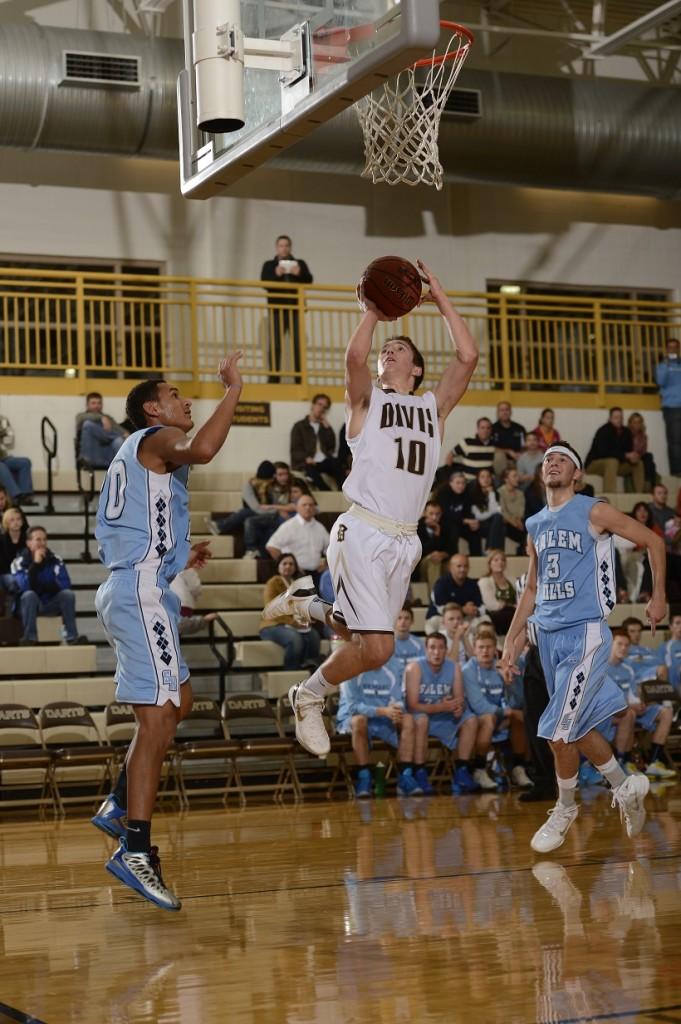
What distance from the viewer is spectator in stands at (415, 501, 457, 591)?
14.6m

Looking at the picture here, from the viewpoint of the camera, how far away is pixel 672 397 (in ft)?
61.1

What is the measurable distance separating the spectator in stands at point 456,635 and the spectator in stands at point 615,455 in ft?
19.1

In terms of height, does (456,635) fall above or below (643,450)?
below

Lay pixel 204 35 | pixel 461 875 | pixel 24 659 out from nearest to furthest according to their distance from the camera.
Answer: pixel 461 875
pixel 204 35
pixel 24 659

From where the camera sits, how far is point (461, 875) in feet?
20.0

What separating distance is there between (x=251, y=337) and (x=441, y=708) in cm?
826

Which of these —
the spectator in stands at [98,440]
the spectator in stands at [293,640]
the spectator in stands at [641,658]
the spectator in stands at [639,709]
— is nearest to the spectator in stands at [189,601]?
the spectator in stands at [293,640]

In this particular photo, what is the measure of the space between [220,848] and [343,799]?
147 inches

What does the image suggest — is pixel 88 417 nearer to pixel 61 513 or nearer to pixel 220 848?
pixel 61 513

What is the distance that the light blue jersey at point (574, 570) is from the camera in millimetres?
6984

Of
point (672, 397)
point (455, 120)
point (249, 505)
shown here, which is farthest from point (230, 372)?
point (672, 397)

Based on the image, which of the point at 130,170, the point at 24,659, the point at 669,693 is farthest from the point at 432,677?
the point at 130,170

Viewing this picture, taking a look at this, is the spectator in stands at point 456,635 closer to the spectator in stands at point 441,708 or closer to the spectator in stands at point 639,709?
the spectator in stands at point 441,708

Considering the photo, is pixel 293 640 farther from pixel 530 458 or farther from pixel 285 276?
pixel 285 276
